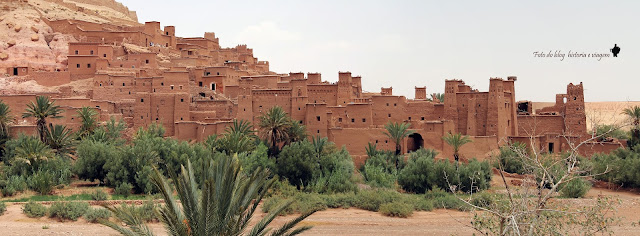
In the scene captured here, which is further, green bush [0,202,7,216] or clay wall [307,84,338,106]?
clay wall [307,84,338,106]

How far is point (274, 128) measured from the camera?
33156 millimetres

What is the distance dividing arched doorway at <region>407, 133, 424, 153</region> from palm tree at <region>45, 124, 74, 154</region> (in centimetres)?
1541

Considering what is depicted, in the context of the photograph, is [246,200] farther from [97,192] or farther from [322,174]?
[322,174]

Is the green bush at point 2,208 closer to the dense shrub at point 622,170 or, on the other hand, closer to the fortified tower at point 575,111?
the dense shrub at point 622,170

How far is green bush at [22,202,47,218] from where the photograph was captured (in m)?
23.5

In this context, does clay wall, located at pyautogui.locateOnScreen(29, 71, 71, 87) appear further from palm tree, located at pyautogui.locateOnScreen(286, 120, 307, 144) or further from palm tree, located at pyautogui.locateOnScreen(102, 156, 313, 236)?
palm tree, located at pyautogui.locateOnScreen(102, 156, 313, 236)

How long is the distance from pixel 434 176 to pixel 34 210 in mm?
15219

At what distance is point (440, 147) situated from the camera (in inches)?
1384

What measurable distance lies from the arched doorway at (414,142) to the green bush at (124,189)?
13917mm

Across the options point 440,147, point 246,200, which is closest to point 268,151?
point 440,147

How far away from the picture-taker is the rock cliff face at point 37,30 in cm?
4453

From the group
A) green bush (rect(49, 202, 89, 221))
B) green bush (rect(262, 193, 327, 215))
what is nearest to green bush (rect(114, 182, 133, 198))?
green bush (rect(49, 202, 89, 221))

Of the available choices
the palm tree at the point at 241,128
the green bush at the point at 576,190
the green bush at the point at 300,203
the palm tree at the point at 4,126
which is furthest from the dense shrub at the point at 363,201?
the palm tree at the point at 4,126

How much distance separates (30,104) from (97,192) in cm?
1131
